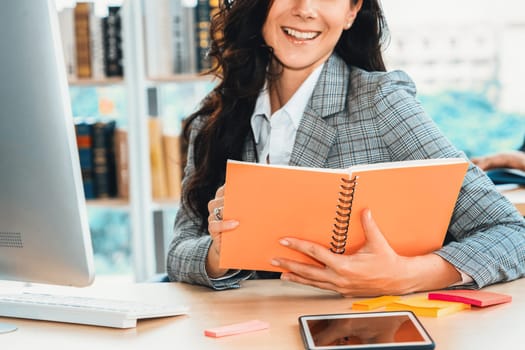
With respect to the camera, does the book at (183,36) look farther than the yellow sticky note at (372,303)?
Yes

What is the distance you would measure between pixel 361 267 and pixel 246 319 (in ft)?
0.72

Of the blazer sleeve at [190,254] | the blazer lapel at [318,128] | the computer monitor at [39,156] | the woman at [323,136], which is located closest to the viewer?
the computer monitor at [39,156]

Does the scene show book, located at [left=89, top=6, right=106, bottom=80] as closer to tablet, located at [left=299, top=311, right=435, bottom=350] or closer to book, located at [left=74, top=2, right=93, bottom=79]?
book, located at [left=74, top=2, right=93, bottom=79]

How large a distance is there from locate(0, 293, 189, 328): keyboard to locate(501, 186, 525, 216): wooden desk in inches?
36.9

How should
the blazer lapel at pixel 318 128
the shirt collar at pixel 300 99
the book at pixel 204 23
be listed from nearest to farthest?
the blazer lapel at pixel 318 128, the shirt collar at pixel 300 99, the book at pixel 204 23

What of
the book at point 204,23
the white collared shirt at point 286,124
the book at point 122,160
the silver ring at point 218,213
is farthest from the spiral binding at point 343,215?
the book at point 122,160

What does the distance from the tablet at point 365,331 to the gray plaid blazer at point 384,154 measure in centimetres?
32

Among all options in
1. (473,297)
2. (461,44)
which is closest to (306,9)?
(473,297)

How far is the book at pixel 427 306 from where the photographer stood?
1217 mm

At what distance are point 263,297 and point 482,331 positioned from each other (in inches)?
15.7

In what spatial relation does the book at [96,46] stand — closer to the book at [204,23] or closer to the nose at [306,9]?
the book at [204,23]

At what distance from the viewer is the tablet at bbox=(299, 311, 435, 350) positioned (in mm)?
993

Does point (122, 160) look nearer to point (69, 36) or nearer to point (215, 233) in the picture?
point (69, 36)

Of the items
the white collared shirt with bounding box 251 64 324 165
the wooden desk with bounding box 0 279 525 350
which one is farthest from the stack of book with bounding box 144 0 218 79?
the wooden desk with bounding box 0 279 525 350
